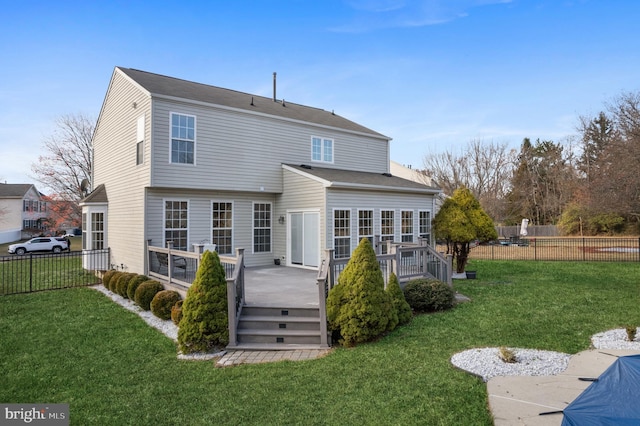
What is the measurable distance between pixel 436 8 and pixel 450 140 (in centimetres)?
2210

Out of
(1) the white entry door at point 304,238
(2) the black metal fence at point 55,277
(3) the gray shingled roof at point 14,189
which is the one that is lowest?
(2) the black metal fence at point 55,277

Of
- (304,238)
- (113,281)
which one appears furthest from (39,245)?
(304,238)

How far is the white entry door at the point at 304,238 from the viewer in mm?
12273

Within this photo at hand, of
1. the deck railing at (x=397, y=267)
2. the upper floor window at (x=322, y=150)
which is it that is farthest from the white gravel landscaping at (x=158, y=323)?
the upper floor window at (x=322, y=150)

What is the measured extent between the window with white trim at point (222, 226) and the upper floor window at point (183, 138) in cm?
185

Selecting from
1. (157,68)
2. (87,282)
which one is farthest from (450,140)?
(87,282)

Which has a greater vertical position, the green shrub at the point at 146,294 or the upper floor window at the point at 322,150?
the upper floor window at the point at 322,150

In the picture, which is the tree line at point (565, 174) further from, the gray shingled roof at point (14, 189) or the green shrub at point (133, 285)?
the gray shingled roof at point (14, 189)

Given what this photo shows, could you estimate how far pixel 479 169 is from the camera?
3278 centimetres

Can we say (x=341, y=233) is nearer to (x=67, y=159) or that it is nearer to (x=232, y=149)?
(x=232, y=149)

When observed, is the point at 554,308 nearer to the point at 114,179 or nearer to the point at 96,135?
the point at 114,179

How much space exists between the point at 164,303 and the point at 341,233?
5827 millimetres

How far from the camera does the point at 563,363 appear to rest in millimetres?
5242

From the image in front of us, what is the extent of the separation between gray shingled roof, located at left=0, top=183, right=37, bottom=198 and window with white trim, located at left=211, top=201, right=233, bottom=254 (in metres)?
40.6
